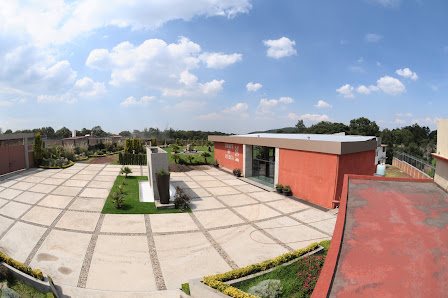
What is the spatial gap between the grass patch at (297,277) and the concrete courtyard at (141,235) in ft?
3.46

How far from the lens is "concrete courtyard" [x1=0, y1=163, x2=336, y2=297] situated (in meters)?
6.48

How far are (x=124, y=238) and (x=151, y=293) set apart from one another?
335cm

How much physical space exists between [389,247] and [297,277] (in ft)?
11.8

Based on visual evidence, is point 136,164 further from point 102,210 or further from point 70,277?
point 70,277

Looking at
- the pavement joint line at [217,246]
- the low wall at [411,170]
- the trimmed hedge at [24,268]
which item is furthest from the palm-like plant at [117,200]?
the low wall at [411,170]

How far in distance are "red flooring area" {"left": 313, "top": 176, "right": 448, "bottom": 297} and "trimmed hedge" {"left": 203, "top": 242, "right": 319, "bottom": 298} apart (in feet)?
8.62

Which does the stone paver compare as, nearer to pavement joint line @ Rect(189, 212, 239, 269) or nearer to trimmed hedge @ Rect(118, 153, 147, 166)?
pavement joint line @ Rect(189, 212, 239, 269)

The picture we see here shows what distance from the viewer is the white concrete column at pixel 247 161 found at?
67.0ft

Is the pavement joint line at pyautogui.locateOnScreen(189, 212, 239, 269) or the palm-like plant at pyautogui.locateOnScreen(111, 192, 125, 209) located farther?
the palm-like plant at pyautogui.locateOnScreen(111, 192, 125, 209)

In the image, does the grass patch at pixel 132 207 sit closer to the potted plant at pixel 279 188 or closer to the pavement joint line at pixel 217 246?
the pavement joint line at pixel 217 246

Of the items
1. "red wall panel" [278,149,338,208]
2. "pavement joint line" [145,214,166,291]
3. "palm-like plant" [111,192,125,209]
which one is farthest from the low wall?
"palm-like plant" [111,192,125,209]

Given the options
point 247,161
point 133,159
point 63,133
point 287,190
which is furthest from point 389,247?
point 63,133

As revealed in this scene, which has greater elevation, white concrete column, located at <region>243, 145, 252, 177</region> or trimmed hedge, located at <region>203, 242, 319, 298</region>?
white concrete column, located at <region>243, 145, 252, 177</region>

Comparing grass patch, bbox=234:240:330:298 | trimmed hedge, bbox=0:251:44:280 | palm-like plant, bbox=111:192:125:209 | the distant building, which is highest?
the distant building
